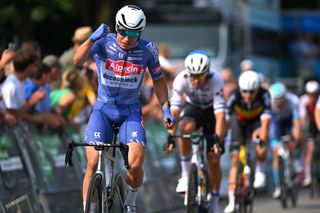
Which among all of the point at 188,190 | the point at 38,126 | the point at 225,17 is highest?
the point at 225,17

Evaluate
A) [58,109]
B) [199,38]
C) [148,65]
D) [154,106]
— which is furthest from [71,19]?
[148,65]

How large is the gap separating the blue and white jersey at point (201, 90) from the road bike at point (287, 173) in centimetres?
448

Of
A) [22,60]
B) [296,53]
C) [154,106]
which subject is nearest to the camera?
[22,60]

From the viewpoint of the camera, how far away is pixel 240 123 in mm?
15984

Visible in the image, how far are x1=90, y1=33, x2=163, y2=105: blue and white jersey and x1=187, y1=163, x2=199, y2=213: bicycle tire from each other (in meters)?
2.53

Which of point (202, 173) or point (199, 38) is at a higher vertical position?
point (199, 38)

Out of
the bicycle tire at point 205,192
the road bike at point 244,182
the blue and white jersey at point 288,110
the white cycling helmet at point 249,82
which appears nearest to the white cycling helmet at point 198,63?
the bicycle tire at point 205,192

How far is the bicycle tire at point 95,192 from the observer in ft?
31.8

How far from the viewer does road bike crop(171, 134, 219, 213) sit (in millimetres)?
13258

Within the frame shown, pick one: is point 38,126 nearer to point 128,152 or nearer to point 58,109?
point 58,109

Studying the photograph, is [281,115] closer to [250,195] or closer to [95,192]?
[250,195]

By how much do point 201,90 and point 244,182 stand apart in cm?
226

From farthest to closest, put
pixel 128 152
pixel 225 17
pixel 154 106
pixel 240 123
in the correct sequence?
pixel 225 17, pixel 154 106, pixel 240 123, pixel 128 152

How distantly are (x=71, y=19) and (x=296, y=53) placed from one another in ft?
25.3
